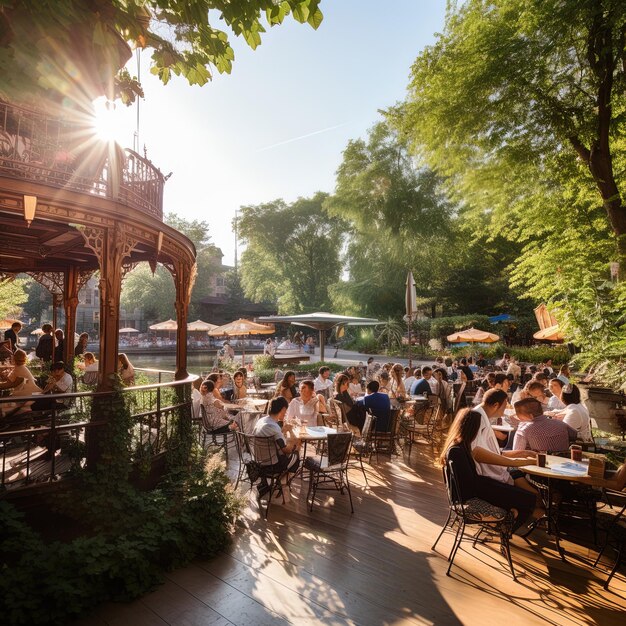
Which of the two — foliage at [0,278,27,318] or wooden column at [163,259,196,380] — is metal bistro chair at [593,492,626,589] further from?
foliage at [0,278,27,318]

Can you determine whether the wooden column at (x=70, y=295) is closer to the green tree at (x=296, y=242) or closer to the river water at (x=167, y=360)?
the river water at (x=167, y=360)

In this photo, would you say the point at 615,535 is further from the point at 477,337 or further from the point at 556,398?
the point at 477,337

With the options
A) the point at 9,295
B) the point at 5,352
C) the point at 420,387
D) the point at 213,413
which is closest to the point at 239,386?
the point at 213,413

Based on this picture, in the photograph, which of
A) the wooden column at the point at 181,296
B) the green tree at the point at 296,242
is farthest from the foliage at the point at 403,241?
the wooden column at the point at 181,296

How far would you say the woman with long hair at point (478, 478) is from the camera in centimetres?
402

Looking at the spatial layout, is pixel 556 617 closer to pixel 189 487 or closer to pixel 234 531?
pixel 234 531

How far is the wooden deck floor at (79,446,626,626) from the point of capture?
10.8ft

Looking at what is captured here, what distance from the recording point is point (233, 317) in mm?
50125

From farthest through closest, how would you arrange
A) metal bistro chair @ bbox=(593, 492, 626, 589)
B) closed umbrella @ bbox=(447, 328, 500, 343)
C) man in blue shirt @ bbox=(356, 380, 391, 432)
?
closed umbrella @ bbox=(447, 328, 500, 343) < man in blue shirt @ bbox=(356, 380, 391, 432) < metal bistro chair @ bbox=(593, 492, 626, 589)

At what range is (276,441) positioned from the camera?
521 cm

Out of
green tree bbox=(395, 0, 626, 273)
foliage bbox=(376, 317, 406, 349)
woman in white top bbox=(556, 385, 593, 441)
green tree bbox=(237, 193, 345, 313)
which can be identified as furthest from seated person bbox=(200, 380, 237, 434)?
green tree bbox=(237, 193, 345, 313)

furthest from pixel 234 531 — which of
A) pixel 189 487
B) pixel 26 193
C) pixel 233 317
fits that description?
pixel 233 317

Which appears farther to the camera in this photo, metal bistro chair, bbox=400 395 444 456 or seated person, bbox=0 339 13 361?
seated person, bbox=0 339 13 361

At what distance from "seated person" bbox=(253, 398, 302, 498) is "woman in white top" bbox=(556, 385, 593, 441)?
12.7ft
